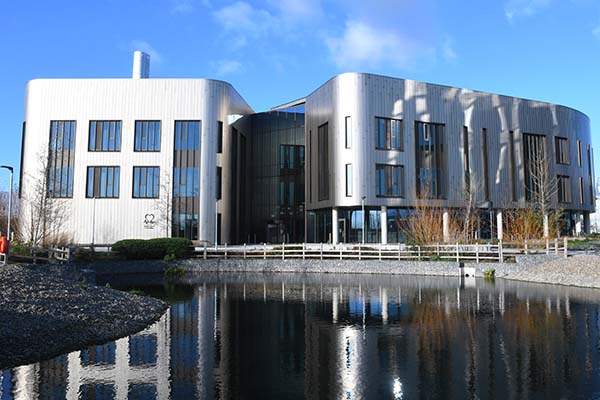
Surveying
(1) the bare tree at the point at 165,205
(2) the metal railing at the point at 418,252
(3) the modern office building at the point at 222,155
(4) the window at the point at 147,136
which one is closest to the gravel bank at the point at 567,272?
(2) the metal railing at the point at 418,252

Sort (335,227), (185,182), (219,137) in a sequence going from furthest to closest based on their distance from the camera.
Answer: (219,137) < (185,182) < (335,227)

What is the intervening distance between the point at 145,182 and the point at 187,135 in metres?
5.81

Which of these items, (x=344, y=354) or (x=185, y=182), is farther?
(x=185, y=182)

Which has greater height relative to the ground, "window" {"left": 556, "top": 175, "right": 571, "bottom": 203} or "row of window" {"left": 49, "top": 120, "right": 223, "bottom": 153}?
"row of window" {"left": 49, "top": 120, "right": 223, "bottom": 153}

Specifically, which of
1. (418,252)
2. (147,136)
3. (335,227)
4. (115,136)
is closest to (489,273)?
(418,252)

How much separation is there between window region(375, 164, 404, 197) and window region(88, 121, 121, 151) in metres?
24.0

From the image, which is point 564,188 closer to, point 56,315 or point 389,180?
point 389,180

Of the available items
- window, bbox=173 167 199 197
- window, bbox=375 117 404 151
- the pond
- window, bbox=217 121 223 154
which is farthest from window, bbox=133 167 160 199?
the pond

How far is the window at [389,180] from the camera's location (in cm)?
4281

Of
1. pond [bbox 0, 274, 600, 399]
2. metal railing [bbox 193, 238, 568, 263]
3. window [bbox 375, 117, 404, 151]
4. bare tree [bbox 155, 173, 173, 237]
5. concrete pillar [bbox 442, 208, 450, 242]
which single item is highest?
window [bbox 375, 117, 404, 151]

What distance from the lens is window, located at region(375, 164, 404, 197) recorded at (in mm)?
42812

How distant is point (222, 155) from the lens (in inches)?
1837

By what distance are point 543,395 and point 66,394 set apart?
267 inches

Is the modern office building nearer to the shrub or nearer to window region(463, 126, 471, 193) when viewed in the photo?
window region(463, 126, 471, 193)
